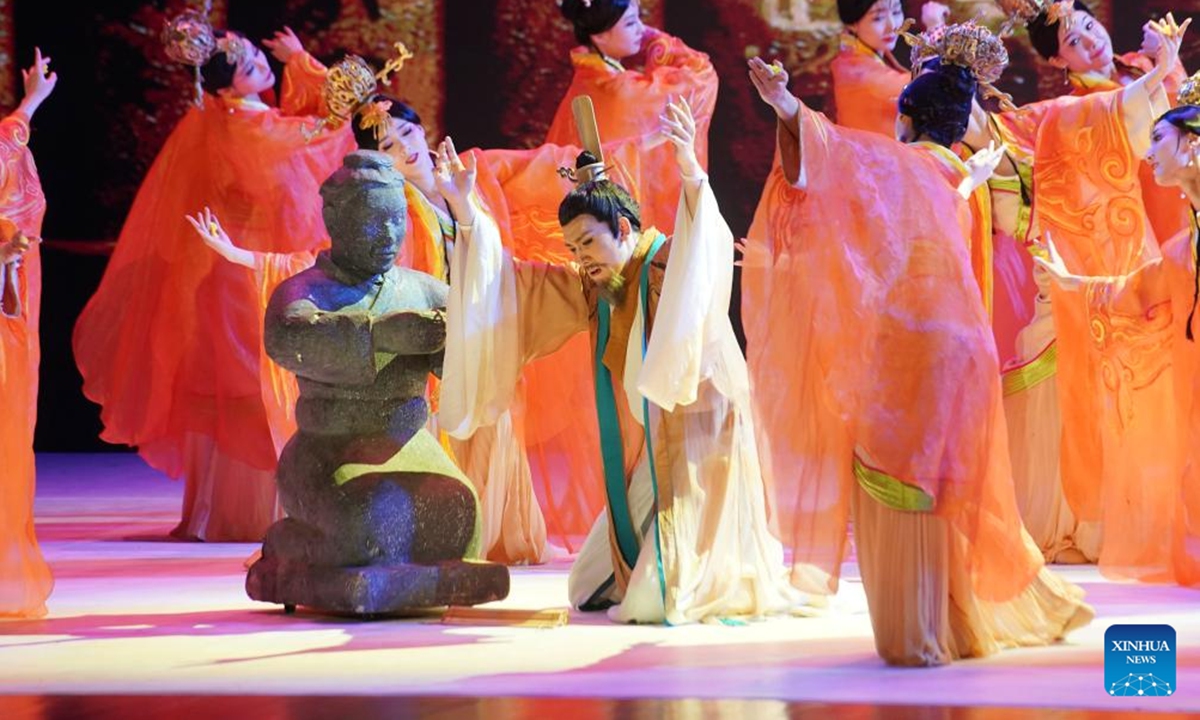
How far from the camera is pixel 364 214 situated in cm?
470

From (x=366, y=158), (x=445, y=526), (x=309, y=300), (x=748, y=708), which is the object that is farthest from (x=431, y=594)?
(x=748, y=708)

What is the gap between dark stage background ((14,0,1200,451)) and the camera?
329 inches

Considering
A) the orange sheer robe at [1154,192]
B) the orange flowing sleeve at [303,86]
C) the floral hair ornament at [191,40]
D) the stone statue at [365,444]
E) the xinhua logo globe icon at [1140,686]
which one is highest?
the floral hair ornament at [191,40]

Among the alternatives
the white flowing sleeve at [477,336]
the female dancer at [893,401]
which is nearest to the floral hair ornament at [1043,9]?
the female dancer at [893,401]

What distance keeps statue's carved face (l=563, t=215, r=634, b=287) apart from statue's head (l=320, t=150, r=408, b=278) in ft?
1.46

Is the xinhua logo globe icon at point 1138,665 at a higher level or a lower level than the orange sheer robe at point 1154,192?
lower

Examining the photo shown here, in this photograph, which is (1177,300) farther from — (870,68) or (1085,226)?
(870,68)

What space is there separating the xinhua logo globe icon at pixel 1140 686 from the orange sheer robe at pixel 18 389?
2.70 m

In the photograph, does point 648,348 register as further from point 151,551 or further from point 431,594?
point 151,551

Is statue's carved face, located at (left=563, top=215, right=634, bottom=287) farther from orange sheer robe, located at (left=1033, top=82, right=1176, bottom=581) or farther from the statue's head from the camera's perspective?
orange sheer robe, located at (left=1033, top=82, right=1176, bottom=581)

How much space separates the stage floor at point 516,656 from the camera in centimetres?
366

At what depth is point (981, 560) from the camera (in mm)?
4102

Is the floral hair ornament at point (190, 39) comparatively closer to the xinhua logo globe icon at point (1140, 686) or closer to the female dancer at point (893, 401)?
the female dancer at point (893, 401)

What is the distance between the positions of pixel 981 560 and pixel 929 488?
27 centimetres
